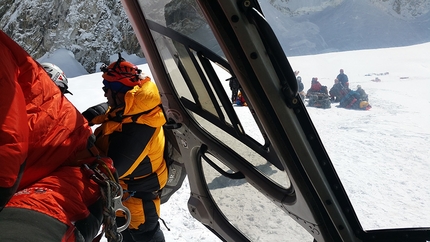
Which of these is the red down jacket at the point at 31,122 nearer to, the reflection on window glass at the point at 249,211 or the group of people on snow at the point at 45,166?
the group of people on snow at the point at 45,166

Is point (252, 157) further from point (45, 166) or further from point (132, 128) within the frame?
point (45, 166)

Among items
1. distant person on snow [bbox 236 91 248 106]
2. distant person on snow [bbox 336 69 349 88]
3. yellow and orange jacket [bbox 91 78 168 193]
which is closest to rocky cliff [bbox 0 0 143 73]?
distant person on snow [bbox 336 69 349 88]

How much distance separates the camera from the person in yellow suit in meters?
2.30

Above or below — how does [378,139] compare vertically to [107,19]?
below

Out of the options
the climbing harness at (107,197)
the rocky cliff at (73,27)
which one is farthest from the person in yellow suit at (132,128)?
the rocky cliff at (73,27)

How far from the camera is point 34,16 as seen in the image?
25.4 meters

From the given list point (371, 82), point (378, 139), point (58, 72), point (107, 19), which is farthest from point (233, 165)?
point (107, 19)

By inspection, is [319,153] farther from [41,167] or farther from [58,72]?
[58,72]

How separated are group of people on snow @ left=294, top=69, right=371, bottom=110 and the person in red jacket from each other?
168 inches

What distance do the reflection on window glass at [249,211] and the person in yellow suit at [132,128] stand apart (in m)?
0.52

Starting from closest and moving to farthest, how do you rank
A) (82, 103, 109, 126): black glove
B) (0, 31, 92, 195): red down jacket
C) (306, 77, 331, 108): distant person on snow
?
(0, 31, 92, 195): red down jacket, (82, 103, 109, 126): black glove, (306, 77, 331, 108): distant person on snow

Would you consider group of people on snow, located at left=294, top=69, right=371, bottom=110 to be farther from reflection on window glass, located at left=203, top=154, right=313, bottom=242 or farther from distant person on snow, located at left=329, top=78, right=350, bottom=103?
reflection on window glass, located at left=203, top=154, right=313, bottom=242

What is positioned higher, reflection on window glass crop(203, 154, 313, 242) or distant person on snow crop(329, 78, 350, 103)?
reflection on window glass crop(203, 154, 313, 242)

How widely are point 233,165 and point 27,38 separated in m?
28.7
